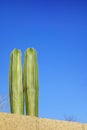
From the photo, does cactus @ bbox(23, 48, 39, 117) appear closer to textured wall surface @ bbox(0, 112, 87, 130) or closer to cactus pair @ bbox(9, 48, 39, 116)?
cactus pair @ bbox(9, 48, 39, 116)

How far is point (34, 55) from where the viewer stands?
454 inches

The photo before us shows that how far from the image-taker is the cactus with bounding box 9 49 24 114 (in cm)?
1094

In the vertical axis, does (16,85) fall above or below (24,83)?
below

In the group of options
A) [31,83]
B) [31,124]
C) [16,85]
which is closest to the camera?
[31,124]

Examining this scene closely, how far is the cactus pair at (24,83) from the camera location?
10961 mm

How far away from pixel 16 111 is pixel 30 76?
92 cm

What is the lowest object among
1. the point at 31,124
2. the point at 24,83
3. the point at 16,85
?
the point at 31,124

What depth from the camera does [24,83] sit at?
11328mm

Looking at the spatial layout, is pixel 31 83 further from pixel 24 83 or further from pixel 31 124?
pixel 31 124

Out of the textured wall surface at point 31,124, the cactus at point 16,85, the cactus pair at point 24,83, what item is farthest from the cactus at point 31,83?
the textured wall surface at point 31,124

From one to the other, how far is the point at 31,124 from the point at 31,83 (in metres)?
1.92

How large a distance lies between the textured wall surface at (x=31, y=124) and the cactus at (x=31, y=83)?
1.14m

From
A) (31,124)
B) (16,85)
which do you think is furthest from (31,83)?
→ (31,124)

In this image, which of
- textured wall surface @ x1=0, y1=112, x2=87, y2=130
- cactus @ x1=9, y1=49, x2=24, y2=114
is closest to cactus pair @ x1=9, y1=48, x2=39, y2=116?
cactus @ x1=9, y1=49, x2=24, y2=114
